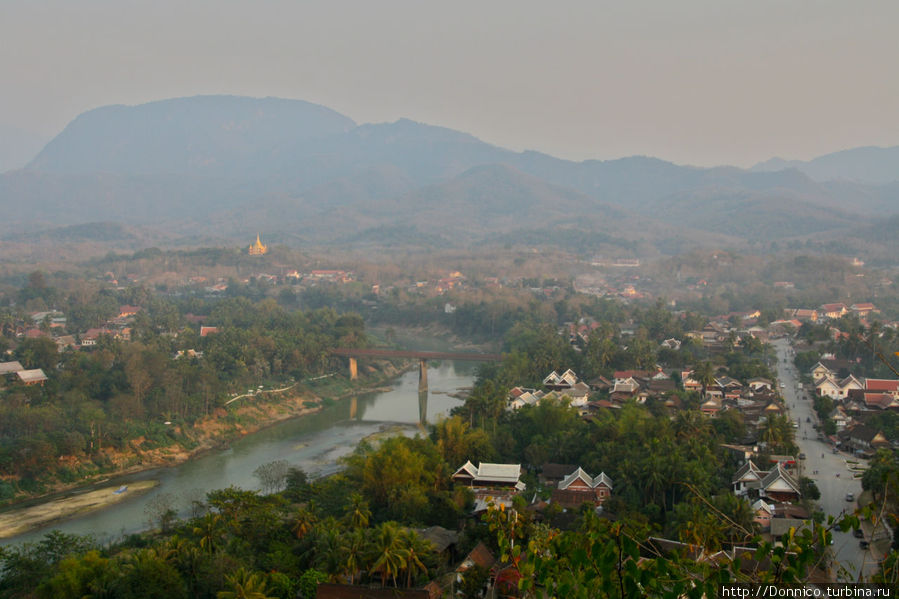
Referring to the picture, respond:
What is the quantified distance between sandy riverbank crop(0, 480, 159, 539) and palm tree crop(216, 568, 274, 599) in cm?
942

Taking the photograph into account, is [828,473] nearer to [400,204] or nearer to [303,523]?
[303,523]

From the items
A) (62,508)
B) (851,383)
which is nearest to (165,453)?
(62,508)

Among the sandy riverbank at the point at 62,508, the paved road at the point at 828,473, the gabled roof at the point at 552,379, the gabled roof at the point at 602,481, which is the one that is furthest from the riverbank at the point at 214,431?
the paved road at the point at 828,473

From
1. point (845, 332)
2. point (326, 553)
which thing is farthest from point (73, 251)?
point (326, 553)

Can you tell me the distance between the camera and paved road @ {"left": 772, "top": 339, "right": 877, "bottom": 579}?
44.2 feet

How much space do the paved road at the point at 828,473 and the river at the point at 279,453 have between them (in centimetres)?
1023

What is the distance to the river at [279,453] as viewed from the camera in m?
18.3

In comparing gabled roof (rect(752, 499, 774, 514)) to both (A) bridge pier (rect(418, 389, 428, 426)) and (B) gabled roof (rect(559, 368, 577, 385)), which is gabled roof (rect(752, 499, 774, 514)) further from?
(A) bridge pier (rect(418, 389, 428, 426))

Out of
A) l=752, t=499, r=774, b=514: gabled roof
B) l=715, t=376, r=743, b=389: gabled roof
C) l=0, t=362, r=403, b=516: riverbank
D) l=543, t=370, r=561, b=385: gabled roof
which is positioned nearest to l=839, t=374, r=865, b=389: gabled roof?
l=715, t=376, r=743, b=389: gabled roof

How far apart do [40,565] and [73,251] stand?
8502cm

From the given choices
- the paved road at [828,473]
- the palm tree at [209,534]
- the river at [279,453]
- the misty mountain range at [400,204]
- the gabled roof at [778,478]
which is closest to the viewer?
the palm tree at [209,534]

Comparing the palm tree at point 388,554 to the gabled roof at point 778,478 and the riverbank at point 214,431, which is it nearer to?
the gabled roof at point 778,478

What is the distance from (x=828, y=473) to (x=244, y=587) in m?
14.2

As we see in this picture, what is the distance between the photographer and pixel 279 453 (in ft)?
80.7
